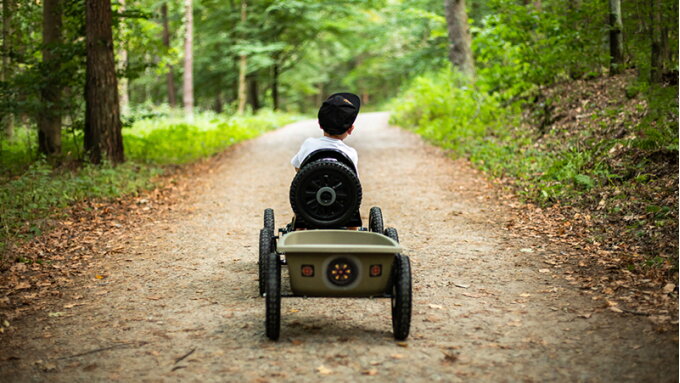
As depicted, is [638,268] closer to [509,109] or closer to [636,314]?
[636,314]

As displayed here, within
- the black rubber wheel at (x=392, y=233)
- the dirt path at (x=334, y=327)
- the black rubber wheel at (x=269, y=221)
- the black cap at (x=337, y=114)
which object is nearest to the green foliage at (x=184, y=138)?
the dirt path at (x=334, y=327)

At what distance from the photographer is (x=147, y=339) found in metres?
4.35

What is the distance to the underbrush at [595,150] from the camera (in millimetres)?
6551

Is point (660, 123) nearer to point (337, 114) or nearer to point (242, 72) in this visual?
point (337, 114)

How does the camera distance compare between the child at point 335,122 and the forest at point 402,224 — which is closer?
the forest at point 402,224

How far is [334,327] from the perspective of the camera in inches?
178

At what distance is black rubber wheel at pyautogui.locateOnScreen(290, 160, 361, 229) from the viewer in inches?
187

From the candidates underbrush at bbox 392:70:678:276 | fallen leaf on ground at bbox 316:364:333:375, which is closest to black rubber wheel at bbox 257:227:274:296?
fallen leaf on ground at bbox 316:364:333:375

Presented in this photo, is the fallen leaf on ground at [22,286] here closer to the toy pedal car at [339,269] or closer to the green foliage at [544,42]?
the toy pedal car at [339,269]

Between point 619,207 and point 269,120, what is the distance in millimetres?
20111

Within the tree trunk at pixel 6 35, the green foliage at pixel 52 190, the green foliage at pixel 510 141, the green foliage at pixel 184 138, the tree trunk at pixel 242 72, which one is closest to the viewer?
the green foliage at pixel 52 190

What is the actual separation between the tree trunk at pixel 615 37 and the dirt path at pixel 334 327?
5745 mm

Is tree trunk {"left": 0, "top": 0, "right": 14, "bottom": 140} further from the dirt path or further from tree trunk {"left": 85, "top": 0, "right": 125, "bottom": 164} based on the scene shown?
the dirt path

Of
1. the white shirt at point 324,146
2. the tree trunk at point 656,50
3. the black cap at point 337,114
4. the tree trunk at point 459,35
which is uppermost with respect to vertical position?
the tree trunk at point 459,35
